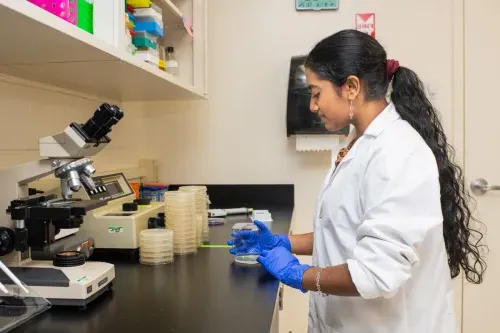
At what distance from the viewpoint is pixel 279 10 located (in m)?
2.45

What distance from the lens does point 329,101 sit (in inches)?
46.8

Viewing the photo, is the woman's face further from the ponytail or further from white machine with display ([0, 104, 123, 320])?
white machine with display ([0, 104, 123, 320])

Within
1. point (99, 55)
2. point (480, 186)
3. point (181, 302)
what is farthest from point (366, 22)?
point (181, 302)

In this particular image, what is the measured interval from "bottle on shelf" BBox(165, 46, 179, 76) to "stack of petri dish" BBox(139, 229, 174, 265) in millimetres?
873

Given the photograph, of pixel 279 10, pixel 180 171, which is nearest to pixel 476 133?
pixel 279 10

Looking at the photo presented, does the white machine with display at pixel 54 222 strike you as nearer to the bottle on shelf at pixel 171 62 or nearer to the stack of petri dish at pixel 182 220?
the stack of petri dish at pixel 182 220

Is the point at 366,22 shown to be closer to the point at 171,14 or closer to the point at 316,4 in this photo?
the point at 316,4

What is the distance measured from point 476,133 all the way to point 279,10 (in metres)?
1.19

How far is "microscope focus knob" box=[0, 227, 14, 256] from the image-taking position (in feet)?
3.49

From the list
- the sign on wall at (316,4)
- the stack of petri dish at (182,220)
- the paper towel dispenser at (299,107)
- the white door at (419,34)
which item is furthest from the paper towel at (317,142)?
the stack of petri dish at (182,220)

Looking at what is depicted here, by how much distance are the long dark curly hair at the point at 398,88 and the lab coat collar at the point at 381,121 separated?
0.04m

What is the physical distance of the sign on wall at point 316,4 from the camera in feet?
7.91

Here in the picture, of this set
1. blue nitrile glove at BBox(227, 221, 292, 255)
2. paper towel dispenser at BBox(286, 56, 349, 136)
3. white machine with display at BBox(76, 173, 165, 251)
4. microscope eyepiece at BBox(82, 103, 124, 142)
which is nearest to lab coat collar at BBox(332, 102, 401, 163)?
blue nitrile glove at BBox(227, 221, 292, 255)

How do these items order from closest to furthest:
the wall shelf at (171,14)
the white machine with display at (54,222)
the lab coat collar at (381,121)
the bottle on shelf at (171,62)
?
1. the white machine with display at (54,222)
2. the lab coat collar at (381,121)
3. the wall shelf at (171,14)
4. the bottle on shelf at (171,62)
